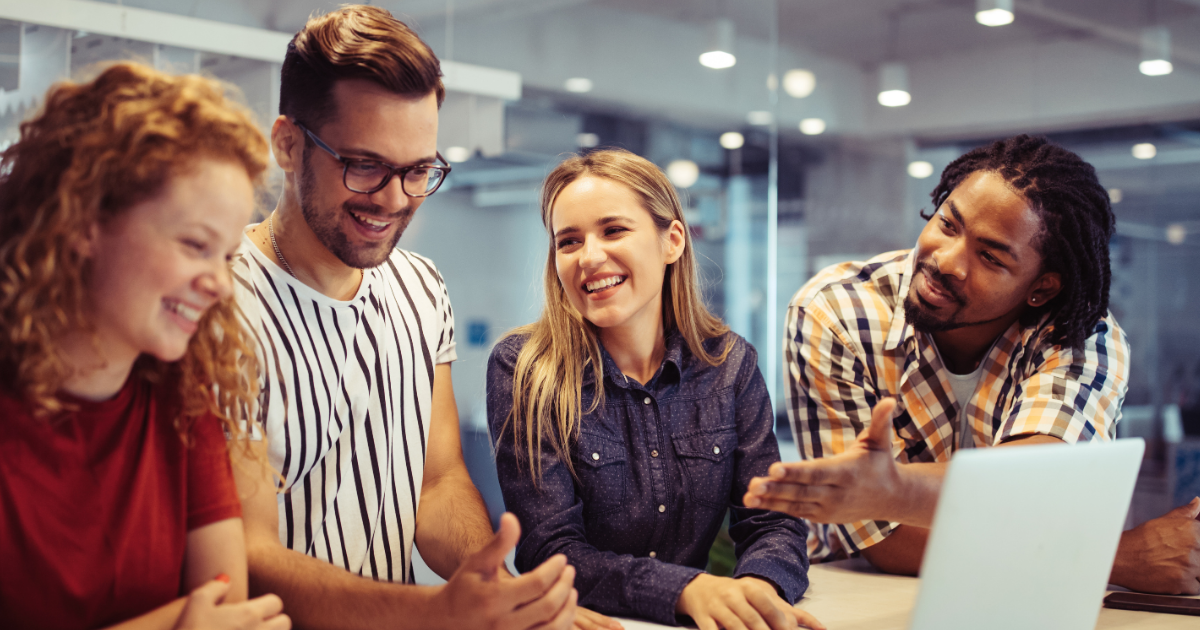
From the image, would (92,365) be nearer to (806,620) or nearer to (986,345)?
(806,620)

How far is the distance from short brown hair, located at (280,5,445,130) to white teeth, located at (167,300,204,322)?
1.48 feet

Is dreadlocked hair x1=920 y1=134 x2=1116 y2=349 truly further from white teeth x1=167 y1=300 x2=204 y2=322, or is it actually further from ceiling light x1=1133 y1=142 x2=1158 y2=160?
ceiling light x1=1133 y1=142 x2=1158 y2=160

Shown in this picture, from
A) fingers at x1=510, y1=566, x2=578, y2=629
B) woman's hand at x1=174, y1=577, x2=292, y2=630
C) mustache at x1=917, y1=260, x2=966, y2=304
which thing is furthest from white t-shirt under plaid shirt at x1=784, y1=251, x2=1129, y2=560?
woman's hand at x1=174, y1=577, x2=292, y2=630

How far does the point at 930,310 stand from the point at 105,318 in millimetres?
1432

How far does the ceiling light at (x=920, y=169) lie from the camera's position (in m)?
4.16

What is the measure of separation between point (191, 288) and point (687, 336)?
979mm

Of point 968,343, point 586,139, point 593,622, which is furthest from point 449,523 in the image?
point 586,139

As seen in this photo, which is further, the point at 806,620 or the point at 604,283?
the point at 604,283

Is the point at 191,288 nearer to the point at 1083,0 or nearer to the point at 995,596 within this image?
the point at 995,596

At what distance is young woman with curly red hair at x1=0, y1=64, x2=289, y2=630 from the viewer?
3.15 feet

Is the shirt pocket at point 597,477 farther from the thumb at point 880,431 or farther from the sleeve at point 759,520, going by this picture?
the thumb at point 880,431

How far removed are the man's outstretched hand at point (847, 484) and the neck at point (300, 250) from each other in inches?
29.1

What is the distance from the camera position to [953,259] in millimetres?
1781

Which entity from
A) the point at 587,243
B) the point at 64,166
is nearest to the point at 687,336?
the point at 587,243
